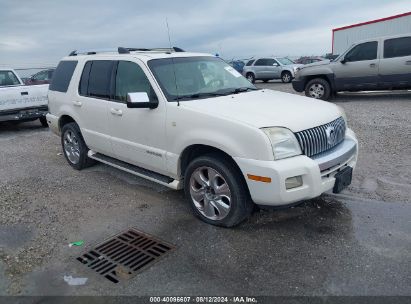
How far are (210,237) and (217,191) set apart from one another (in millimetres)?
465

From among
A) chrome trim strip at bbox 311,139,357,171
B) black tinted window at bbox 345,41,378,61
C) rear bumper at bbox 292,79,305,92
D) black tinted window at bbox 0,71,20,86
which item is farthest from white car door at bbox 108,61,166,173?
black tinted window at bbox 345,41,378,61

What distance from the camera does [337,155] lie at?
363cm

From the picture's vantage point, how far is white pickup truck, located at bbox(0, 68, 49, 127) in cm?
873

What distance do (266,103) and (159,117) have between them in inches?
47.0

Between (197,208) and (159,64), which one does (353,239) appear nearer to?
(197,208)

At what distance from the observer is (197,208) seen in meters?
3.97

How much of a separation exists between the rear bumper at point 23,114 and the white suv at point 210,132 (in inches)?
171

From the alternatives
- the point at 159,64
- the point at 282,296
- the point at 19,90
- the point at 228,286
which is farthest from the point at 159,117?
the point at 19,90

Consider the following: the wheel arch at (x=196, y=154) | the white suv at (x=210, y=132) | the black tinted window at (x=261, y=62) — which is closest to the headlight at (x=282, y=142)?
the white suv at (x=210, y=132)

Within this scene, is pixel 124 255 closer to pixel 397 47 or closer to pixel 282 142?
pixel 282 142

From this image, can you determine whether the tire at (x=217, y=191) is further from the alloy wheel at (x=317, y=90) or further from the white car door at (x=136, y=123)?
the alloy wheel at (x=317, y=90)

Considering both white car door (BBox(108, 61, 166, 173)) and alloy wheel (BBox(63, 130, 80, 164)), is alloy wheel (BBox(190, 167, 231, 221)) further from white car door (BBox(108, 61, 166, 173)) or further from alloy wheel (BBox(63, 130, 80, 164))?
alloy wheel (BBox(63, 130, 80, 164))

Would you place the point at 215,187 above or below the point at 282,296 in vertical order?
above

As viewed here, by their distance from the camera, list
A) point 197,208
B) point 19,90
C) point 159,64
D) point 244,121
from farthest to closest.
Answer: point 19,90 < point 159,64 < point 197,208 < point 244,121
